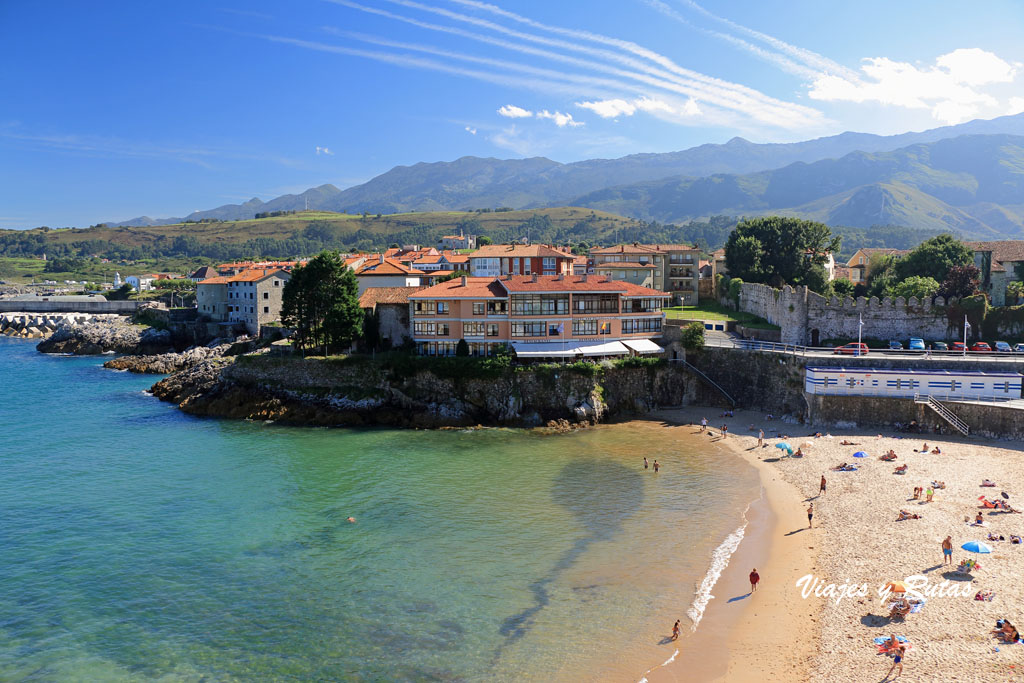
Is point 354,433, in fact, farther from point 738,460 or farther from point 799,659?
point 799,659

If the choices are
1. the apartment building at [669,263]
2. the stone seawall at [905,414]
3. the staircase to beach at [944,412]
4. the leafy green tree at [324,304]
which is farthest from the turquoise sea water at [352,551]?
the apartment building at [669,263]

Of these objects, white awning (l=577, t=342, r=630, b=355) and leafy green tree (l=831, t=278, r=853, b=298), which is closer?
white awning (l=577, t=342, r=630, b=355)

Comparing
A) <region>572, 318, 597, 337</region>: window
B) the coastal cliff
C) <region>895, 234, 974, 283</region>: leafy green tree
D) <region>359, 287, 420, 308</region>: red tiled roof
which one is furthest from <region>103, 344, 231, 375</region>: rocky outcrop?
<region>895, 234, 974, 283</region>: leafy green tree

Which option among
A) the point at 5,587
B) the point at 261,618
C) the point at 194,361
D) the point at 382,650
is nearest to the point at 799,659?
the point at 382,650

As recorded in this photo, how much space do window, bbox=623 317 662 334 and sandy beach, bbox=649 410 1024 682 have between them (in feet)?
57.7

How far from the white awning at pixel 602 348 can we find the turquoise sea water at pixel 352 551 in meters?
6.69

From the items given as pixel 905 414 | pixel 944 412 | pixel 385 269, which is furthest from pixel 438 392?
pixel 944 412

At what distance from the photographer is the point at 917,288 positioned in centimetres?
5291

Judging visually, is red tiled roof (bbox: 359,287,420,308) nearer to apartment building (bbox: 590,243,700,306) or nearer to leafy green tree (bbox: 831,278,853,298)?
apartment building (bbox: 590,243,700,306)

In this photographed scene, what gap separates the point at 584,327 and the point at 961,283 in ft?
105

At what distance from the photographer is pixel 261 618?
21.5 meters

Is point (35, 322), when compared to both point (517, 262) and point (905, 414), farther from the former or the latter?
point (905, 414)

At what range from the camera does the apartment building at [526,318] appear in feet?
159

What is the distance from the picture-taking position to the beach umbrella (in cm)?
2328
